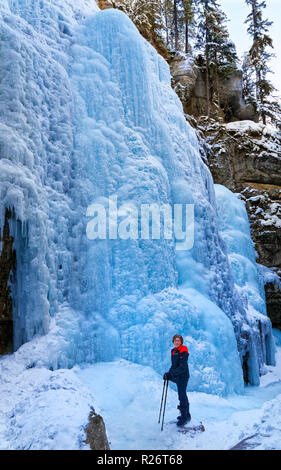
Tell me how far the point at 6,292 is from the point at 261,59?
2168cm

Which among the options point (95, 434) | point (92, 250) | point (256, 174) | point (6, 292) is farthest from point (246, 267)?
point (95, 434)

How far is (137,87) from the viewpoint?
8914 millimetres

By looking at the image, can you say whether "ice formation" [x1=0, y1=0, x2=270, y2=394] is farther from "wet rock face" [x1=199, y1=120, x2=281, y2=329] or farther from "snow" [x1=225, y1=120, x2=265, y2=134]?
"snow" [x1=225, y1=120, x2=265, y2=134]

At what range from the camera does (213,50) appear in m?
20.6

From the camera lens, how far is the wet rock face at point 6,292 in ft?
17.8

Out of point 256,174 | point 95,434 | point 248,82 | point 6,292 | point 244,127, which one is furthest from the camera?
point 248,82

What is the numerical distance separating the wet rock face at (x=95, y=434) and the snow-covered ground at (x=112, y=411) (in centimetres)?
6

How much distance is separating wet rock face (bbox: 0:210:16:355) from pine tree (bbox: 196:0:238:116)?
52.0 feet

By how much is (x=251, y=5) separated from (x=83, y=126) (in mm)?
20827

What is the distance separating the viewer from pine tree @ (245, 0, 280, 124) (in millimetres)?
21109

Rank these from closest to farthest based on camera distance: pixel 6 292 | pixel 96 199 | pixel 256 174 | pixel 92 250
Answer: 1. pixel 6 292
2. pixel 92 250
3. pixel 96 199
4. pixel 256 174

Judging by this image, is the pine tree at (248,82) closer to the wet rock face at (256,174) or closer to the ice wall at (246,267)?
the wet rock face at (256,174)

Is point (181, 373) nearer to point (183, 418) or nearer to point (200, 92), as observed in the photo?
point (183, 418)
